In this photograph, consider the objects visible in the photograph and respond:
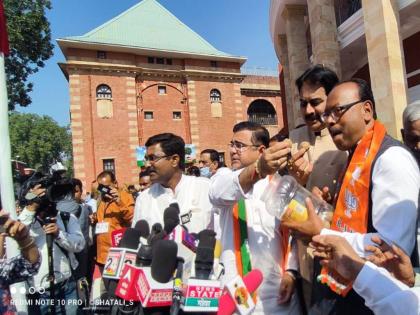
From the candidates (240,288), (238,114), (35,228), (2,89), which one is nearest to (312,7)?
(2,89)

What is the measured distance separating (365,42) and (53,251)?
8563 millimetres

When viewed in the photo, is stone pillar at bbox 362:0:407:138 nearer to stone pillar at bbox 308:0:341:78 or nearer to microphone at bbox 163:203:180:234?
stone pillar at bbox 308:0:341:78

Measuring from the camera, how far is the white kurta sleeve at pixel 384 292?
125 cm

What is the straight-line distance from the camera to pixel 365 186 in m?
1.54

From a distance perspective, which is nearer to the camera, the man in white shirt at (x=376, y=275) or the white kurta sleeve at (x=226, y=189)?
the man in white shirt at (x=376, y=275)

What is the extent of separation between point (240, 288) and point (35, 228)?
239 centimetres

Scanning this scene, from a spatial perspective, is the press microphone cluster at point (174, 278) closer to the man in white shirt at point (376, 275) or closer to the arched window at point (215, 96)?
the man in white shirt at point (376, 275)

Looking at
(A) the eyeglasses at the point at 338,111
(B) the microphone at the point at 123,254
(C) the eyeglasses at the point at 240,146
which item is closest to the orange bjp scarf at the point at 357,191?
(A) the eyeglasses at the point at 338,111

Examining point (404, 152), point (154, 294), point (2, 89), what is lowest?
point (154, 294)

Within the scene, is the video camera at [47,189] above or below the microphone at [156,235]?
above

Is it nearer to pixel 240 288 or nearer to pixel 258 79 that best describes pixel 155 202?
pixel 240 288

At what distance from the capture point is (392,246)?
1.35 metres

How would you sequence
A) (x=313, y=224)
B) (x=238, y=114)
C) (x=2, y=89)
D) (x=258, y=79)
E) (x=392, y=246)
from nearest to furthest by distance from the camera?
(x=392, y=246) → (x=313, y=224) → (x=2, y=89) → (x=238, y=114) → (x=258, y=79)

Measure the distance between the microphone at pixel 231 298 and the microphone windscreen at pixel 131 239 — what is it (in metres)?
0.64
